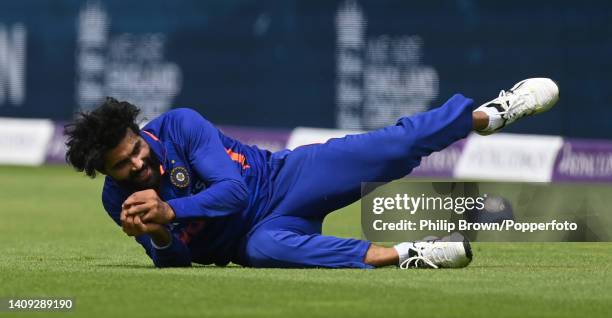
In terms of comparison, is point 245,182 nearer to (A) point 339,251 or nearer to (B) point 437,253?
(A) point 339,251

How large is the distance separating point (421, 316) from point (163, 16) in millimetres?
14784

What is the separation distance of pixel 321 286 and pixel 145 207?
1.03m

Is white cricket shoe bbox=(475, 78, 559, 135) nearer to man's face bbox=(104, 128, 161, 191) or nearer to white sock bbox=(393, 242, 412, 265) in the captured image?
white sock bbox=(393, 242, 412, 265)

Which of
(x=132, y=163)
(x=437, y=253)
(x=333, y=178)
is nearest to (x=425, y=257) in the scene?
(x=437, y=253)

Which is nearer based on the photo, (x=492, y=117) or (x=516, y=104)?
(x=492, y=117)

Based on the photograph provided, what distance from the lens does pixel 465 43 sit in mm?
18812

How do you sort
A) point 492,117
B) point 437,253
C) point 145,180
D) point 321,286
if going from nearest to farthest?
point 321,286 → point 145,180 → point 437,253 → point 492,117

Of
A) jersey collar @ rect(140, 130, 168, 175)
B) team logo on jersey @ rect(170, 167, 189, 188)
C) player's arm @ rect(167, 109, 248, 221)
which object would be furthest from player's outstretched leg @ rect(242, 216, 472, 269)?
jersey collar @ rect(140, 130, 168, 175)

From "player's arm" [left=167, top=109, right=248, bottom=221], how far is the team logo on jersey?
0.07 meters

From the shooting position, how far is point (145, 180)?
752cm

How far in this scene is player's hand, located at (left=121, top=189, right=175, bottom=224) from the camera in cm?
723

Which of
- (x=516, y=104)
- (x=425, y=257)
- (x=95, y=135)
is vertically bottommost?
(x=425, y=257)

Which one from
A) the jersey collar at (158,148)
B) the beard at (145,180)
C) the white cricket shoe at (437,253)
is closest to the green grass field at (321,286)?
the white cricket shoe at (437,253)

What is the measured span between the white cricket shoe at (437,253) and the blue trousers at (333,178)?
232 millimetres
